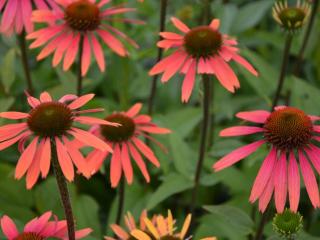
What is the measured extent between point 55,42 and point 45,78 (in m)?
0.63

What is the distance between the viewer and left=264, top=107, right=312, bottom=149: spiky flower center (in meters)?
1.42

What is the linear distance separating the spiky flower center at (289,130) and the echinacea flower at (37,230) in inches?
20.5

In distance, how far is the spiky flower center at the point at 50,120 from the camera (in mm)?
1286

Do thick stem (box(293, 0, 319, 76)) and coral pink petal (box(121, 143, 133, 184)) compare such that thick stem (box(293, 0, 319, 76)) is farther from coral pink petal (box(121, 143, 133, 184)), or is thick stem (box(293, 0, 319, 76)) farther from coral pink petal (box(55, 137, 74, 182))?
coral pink petal (box(55, 137, 74, 182))

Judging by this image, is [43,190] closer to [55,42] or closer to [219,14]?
[55,42]

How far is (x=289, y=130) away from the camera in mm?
1414

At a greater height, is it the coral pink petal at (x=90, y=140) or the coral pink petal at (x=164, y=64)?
the coral pink petal at (x=164, y=64)

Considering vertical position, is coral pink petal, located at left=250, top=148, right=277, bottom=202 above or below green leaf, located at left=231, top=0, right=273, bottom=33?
below

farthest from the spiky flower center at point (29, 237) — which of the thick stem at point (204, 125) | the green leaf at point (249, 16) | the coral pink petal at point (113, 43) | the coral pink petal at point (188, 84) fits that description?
the green leaf at point (249, 16)

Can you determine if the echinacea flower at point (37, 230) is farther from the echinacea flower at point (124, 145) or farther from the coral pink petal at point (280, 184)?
the coral pink petal at point (280, 184)

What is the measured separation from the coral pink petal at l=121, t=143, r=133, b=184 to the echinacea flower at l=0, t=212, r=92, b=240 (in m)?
0.24

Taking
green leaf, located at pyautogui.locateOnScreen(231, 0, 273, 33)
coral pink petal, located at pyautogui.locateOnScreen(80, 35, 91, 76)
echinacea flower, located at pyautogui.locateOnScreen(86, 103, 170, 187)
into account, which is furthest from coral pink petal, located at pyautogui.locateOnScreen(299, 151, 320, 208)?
green leaf, located at pyautogui.locateOnScreen(231, 0, 273, 33)

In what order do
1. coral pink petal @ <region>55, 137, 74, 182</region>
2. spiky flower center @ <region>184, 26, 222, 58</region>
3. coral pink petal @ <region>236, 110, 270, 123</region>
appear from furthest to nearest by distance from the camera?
spiky flower center @ <region>184, 26, 222, 58</region> → coral pink petal @ <region>236, 110, 270, 123</region> → coral pink petal @ <region>55, 137, 74, 182</region>

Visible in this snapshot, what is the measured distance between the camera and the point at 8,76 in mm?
2111
